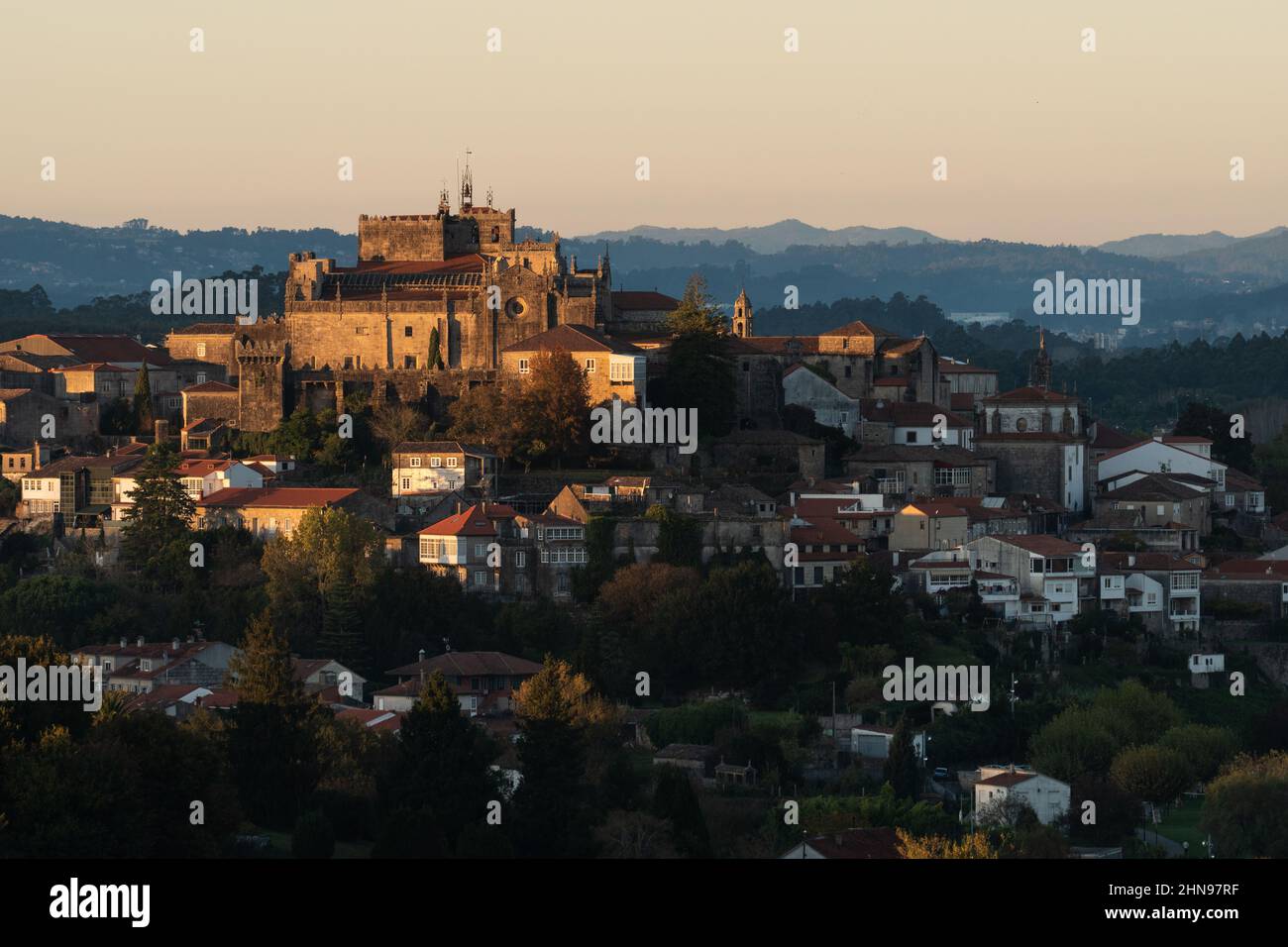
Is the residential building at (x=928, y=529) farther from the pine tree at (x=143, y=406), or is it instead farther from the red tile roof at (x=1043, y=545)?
the pine tree at (x=143, y=406)

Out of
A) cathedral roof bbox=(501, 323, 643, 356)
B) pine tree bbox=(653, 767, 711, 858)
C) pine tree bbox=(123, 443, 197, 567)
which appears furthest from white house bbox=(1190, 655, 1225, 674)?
pine tree bbox=(123, 443, 197, 567)

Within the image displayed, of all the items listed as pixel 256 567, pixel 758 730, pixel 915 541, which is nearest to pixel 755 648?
pixel 758 730

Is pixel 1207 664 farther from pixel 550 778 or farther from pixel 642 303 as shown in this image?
pixel 550 778

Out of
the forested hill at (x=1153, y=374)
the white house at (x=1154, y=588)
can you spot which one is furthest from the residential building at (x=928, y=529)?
the forested hill at (x=1153, y=374)

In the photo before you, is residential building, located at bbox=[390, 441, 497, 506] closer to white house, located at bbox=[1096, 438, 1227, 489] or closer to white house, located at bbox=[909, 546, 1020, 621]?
white house, located at bbox=[909, 546, 1020, 621]

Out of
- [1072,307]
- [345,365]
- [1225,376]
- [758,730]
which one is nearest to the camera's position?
[758,730]

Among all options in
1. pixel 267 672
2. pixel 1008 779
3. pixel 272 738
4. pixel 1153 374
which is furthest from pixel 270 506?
pixel 1153 374
